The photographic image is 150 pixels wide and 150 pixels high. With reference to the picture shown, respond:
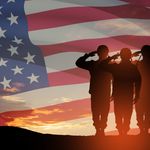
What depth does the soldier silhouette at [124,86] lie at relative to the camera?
9625 mm

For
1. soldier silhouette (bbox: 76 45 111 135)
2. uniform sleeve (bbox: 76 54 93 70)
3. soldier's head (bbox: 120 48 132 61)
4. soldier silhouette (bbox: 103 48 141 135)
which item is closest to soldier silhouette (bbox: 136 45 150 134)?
soldier silhouette (bbox: 103 48 141 135)

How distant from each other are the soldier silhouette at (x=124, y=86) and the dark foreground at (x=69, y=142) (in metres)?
0.35

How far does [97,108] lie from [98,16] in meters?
4.05

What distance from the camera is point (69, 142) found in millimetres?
9750

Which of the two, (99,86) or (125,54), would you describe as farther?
(99,86)

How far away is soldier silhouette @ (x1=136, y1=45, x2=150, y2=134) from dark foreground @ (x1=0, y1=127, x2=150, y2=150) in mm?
304

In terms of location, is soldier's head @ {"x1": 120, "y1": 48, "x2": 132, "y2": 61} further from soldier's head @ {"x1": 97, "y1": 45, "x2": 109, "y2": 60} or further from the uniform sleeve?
the uniform sleeve

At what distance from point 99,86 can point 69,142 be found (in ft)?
3.77

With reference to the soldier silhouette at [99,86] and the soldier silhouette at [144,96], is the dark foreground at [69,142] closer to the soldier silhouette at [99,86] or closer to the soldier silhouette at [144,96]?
the soldier silhouette at [144,96]

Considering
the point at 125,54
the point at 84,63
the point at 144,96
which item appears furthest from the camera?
the point at 144,96

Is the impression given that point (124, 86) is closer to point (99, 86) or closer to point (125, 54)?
point (99, 86)

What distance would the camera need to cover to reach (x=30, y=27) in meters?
13.9

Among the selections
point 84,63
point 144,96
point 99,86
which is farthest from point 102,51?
point 144,96

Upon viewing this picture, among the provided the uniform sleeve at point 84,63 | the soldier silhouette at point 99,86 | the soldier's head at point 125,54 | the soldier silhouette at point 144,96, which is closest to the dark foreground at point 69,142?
the soldier silhouette at point 144,96
